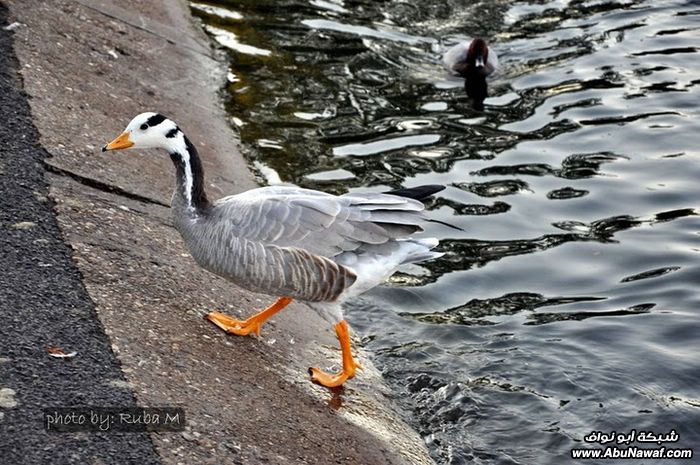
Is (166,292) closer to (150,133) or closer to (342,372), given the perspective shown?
(150,133)

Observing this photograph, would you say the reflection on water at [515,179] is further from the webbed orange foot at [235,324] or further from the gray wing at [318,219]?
the gray wing at [318,219]

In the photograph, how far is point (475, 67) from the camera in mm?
14359

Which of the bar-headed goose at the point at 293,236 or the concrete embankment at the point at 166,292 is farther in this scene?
the bar-headed goose at the point at 293,236

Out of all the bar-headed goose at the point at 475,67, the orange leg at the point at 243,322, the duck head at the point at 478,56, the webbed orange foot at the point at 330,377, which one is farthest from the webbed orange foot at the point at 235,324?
the duck head at the point at 478,56

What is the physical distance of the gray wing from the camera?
7133 millimetres

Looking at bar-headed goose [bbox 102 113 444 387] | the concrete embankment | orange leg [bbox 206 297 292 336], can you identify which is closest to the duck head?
the concrete embankment

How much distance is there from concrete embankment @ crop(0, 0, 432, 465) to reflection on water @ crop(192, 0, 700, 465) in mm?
699

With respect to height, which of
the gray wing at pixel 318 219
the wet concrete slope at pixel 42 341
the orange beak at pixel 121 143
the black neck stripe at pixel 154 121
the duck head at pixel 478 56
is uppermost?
the black neck stripe at pixel 154 121

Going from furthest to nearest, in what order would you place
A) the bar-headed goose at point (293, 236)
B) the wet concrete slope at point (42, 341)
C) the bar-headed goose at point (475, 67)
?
1. the bar-headed goose at point (475, 67)
2. the bar-headed goose at point (293, 236)
3. the wet concrete slope at point (42, 341)

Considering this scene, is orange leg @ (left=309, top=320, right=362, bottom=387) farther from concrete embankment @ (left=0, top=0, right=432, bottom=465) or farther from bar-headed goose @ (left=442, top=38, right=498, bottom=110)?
bar-headed goose @ (left=442, top=38, right=498, bottom=110)

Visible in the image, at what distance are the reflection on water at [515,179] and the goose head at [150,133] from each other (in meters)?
2.59

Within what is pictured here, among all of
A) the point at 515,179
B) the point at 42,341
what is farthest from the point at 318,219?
the point at 515,179

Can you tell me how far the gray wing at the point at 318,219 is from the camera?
713 cm

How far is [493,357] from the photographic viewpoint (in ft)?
28.2
